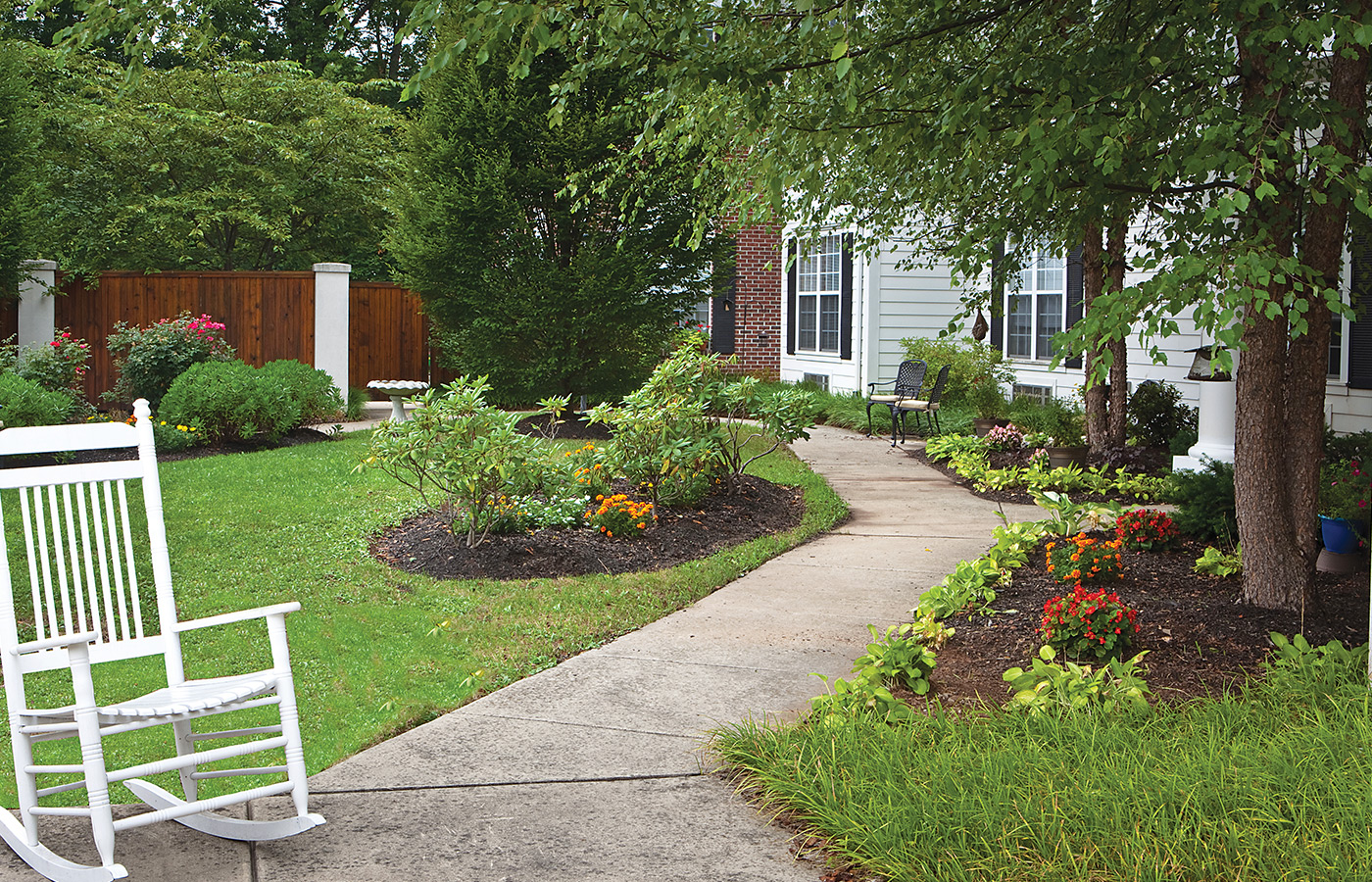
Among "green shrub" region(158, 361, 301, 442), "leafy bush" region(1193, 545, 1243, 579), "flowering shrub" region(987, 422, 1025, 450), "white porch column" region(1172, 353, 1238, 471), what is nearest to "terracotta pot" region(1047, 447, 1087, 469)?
"flowering shrub" region(987, 422, 1025, 450)

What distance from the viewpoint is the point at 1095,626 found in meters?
4.48

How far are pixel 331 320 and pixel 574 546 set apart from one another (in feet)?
30.1

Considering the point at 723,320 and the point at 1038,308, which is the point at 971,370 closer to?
the point at 1038,308

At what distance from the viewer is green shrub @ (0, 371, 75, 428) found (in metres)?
10.5

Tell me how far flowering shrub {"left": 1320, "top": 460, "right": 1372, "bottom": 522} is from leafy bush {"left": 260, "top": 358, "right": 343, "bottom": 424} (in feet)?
31.0

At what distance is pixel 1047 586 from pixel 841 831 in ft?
9.58

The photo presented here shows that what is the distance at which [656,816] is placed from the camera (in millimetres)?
3379

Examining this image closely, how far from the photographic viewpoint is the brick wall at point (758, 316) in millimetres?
20688

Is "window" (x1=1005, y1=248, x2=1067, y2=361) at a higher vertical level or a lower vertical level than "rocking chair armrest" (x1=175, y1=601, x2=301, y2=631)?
higher

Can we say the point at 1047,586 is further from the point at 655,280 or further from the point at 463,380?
the point at 655,280

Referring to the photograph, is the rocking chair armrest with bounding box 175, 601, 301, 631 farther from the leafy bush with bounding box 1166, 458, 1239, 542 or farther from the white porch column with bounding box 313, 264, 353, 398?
the white porch column with bounding box 313, 264, 353, 398

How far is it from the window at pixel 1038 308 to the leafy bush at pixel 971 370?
0.36m

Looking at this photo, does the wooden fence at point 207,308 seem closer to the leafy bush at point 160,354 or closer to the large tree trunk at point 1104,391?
the leafy bush at point 160,354

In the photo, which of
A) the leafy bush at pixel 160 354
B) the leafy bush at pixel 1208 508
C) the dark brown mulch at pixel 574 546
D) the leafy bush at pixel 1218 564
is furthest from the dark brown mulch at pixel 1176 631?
the leafy bush at pixel 160 354
